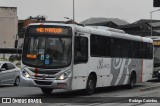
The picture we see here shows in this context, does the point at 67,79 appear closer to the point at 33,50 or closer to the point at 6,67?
the point at 33,50

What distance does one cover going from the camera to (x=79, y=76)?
1847 centimetres

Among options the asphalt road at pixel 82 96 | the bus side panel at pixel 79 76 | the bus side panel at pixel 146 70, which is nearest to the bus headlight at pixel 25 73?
the asphalt road at pixel 82 96

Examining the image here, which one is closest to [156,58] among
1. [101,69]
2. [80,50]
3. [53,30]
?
[101,69]

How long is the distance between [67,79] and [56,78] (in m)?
0.42

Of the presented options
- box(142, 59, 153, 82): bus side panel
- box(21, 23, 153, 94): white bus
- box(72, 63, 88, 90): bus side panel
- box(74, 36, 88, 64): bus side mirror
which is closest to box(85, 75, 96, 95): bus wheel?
box(21, 23, 153, 94): white bus

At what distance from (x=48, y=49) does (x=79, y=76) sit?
171cm

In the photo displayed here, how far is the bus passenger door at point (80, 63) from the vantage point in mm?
18094

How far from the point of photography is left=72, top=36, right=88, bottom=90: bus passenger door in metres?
18.1

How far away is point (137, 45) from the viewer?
2516 centimetres

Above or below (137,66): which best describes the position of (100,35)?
above

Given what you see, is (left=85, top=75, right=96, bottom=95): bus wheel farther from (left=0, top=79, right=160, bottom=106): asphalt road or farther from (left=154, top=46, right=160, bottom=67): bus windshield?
(left=154, top=46, right=160, bottom=67): bus windshield

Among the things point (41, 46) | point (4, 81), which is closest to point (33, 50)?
point (41, 46)

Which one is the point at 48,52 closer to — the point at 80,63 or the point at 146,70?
the point at 80,63

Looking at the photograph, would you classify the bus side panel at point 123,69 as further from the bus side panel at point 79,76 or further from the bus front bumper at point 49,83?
the bus front bumper at point 49,83
